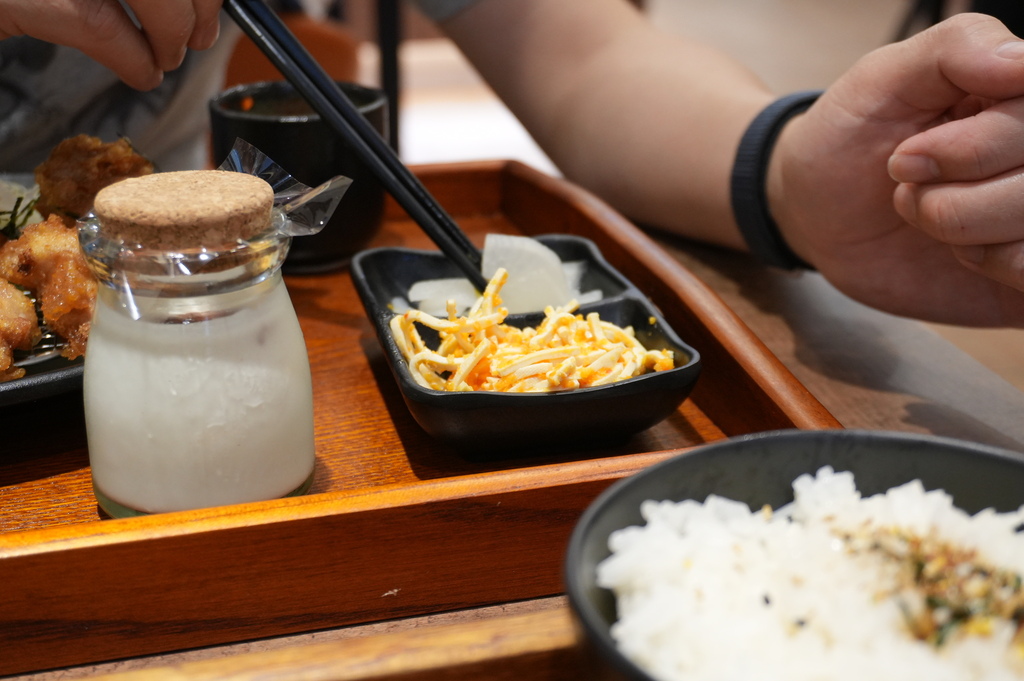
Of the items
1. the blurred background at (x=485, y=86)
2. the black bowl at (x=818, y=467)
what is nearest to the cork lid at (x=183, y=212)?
the black bowl at (x=818, y=467)

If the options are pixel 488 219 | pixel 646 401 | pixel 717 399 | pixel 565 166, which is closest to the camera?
pixel 646 401

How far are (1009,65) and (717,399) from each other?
49 centimetres

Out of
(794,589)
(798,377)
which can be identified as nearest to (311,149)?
(798,377)

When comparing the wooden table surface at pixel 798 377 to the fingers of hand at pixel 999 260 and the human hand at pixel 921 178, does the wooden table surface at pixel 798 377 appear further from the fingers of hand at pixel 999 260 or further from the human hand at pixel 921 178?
the fingers of hand at pixel 999 260

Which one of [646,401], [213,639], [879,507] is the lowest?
[213,639]

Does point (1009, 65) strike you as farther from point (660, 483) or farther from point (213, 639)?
point (213, 639)

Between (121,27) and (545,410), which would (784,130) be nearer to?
(545,410)

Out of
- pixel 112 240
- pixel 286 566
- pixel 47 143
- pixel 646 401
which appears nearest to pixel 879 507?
pixel 646 401

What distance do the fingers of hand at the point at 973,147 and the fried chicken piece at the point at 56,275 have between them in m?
0.96

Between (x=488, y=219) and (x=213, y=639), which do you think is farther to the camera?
(x=488, y=219)

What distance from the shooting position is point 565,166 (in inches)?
75.4

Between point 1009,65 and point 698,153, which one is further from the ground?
point 1009,65

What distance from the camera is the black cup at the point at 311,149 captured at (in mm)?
1327

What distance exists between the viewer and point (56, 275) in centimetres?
97
